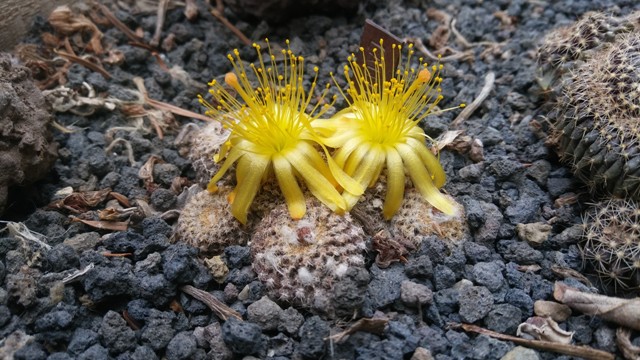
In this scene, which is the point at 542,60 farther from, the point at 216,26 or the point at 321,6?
the point at 216,26

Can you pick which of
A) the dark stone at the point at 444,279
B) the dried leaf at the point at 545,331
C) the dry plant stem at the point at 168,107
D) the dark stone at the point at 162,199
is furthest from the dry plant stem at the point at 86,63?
the dried leaf at the point at 545,331

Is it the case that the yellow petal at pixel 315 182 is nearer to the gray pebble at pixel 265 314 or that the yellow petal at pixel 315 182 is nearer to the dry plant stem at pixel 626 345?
the gray pebble at pixel 265 314

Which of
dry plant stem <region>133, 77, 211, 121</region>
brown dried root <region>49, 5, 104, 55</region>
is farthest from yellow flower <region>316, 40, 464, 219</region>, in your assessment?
brown dried root <region>49, 5, 104, 55</region>

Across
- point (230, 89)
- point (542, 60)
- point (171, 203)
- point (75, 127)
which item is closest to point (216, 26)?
point (230, 89)

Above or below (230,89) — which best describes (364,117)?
above

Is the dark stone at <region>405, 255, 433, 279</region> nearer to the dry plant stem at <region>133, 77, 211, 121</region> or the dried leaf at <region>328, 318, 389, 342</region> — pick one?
the dried leaf at <region>328, 318, 389, 342</region>

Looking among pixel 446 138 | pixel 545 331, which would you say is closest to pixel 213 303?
pixel 545 331

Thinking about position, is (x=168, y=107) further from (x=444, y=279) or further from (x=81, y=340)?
(x=444, y=279)
